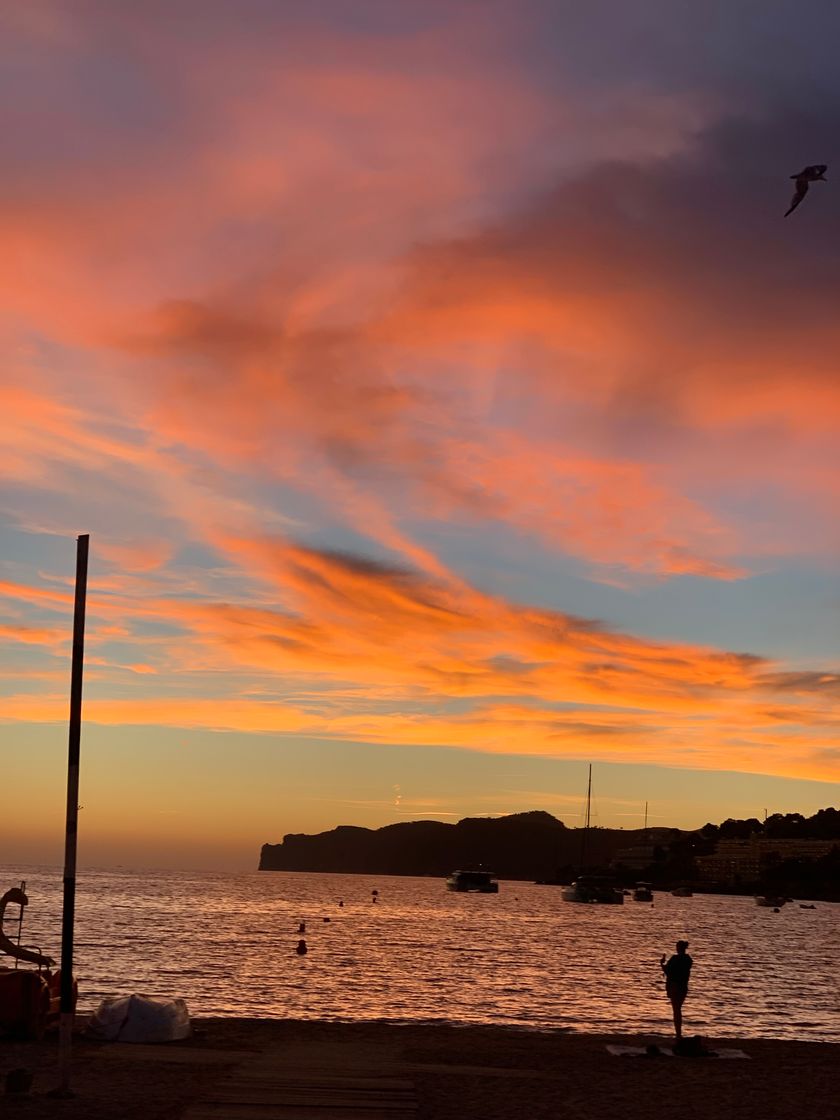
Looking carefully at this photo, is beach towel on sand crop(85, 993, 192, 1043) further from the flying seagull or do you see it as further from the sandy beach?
the flying seagull

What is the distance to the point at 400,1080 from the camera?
22.3 meters

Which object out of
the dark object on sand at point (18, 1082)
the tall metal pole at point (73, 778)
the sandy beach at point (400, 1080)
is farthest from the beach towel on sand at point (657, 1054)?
the dark object on sand at point (18, 1082)

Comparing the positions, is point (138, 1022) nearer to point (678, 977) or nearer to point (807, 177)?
point (678, 977)

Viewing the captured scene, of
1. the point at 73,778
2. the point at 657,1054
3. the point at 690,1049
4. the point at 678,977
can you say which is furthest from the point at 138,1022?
the point at 678,977

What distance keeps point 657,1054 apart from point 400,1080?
7990 mm

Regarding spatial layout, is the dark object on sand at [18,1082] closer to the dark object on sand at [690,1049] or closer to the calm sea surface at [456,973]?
the dark object on sand at [690,1049]

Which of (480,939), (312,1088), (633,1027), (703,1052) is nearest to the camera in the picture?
(312,1088)

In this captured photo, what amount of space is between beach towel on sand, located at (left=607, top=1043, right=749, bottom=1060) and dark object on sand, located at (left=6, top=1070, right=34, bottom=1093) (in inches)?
550

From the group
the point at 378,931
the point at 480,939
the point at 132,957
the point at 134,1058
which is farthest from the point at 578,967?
the point at 134,1058

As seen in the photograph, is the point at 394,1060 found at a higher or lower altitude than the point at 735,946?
higher

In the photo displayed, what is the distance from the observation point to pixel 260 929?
427 feet

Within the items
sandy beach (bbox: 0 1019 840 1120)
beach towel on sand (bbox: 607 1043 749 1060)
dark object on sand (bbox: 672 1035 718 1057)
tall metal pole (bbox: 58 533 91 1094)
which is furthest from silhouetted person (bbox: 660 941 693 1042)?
tall metal pole (bbox: 58 533 91 1094)

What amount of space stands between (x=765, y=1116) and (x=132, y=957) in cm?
6765

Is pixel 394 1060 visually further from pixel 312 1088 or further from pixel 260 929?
pixel 260 929
